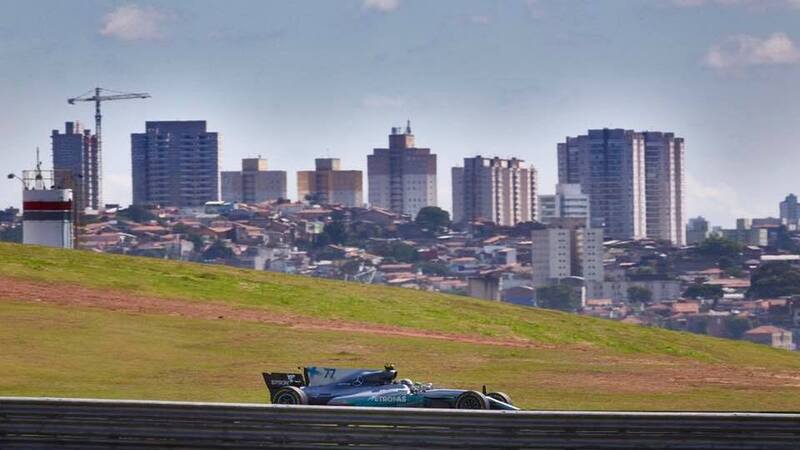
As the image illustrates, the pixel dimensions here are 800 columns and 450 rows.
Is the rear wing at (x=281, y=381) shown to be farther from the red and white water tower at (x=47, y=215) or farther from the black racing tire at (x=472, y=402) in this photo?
the red and white water tower at (x=47, y=215)

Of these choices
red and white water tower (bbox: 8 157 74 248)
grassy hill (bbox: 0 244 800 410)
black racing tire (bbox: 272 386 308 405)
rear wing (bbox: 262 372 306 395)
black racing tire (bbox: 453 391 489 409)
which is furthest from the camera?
red and white water tower (bbox: 8 157 74 248)

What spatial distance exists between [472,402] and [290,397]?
3.64 m

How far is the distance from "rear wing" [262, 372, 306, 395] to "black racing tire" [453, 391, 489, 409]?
3293mm

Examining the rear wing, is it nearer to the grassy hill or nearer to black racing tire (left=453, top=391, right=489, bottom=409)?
black racing tire (left=453, top=391, right=489, bottom=409)

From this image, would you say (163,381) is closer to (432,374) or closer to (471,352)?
(432,374)

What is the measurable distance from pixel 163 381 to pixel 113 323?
9642 millimetres

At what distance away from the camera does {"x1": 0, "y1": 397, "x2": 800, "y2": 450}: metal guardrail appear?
2594cm

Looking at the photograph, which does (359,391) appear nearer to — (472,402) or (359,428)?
(472,402)

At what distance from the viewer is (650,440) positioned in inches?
1025

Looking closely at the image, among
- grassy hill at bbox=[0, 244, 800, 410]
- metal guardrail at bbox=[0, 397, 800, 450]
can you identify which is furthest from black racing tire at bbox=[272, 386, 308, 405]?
metal guardrail at bbox=[0, 397, 800, 450]

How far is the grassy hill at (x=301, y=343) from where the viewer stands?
3919 cm

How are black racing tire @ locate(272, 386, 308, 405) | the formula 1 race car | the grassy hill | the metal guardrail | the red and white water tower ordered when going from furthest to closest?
the red and white water tower, the grassy hill, black racing tire @ locate(272, 386, 308, 405), the formula 1 race car, the metal guardrail

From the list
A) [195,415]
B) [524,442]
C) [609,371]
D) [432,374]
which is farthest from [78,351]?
[524,442]

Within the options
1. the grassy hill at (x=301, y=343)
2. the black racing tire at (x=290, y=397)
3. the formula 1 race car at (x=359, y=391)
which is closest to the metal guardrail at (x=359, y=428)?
the formula 1 race car at (x=359, y=391)
